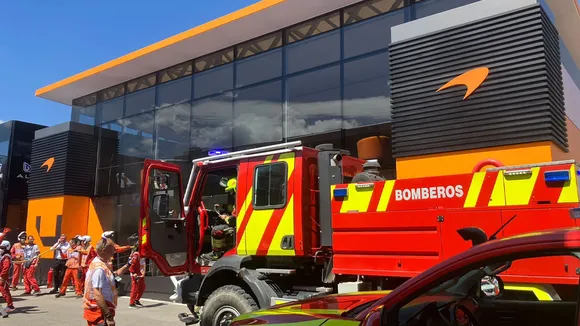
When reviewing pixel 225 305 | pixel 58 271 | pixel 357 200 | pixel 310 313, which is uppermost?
pixel 357 200

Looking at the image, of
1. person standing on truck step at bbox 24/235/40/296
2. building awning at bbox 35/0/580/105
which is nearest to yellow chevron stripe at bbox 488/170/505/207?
building awning at bbox 35/0/580/105

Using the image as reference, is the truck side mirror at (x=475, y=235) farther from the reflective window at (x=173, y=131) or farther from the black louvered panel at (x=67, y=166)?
the black louvered panel at (x=67, y=166)

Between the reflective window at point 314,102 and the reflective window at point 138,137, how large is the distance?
5463 millimetres

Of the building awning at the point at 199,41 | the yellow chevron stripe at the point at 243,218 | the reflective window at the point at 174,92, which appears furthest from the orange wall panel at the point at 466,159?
the reflective window at the point at 174,92

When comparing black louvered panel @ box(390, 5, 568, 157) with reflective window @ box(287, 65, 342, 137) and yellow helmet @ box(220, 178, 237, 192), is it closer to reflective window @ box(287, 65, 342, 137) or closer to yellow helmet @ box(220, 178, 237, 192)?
reflective window @ box(287, 65, 342, 137)

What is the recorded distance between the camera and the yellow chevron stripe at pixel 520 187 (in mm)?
3877

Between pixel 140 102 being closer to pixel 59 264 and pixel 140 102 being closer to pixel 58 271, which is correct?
pixel 59 264

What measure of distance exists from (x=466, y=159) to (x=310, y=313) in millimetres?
5594

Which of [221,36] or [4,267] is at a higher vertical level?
[221,36]

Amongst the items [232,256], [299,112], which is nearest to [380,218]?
[232,256]

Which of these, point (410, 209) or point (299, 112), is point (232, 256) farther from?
point (299, 112)

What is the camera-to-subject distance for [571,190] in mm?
3680

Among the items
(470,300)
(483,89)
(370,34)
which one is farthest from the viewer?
(370,34)

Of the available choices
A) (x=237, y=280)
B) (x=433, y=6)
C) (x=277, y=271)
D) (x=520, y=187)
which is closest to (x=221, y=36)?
(x=433, y=6)
